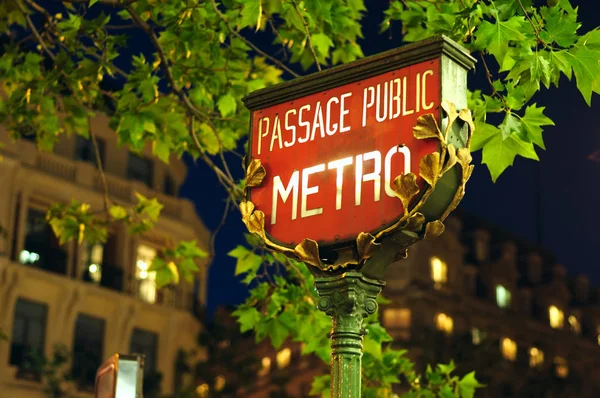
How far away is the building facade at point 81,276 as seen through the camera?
35625 millimetres

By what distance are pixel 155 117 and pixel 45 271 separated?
92.2ft

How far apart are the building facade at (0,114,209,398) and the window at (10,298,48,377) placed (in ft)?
0.11

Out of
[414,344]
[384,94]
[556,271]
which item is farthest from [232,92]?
[556,271]

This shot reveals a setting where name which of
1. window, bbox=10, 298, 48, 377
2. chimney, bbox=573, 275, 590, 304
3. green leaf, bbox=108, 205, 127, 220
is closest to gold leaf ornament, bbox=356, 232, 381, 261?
green leaf, bbox=108, 205, 127, 220

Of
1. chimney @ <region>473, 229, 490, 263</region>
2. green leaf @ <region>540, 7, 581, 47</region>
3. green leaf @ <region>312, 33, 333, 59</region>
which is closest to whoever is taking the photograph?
green leaf @ <region>540, 7, 581, 47</region>

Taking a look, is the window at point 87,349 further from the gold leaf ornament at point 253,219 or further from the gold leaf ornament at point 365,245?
the gold leaf ornament at point 365,245

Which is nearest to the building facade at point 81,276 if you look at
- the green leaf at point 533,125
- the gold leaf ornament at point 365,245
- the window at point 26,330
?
the window at point 26,330

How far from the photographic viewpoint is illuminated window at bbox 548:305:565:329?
7162 cm

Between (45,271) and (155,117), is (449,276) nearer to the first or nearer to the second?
(45,271)

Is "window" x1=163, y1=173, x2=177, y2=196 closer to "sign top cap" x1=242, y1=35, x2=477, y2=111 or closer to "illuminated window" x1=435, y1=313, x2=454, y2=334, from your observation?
"illuminated window" x1=435, y1=313, x2=454, y2=334

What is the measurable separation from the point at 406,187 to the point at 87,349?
115 feet

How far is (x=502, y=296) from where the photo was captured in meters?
68.4

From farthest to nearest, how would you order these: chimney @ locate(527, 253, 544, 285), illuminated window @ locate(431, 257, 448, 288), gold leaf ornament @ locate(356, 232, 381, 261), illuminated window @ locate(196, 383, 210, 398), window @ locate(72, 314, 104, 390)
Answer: chimney @ locate(527, 253, 544, 285)
illuminated window @ locate(431, 257, 448, 288)
illuminated window @ locate(196, 383, 210, 398)
window @ locate(72, 314, 104, 390)
gold leaf ornament @ locate(356, 232, 381, 261)

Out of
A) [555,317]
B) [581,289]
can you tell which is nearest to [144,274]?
[555,317]
